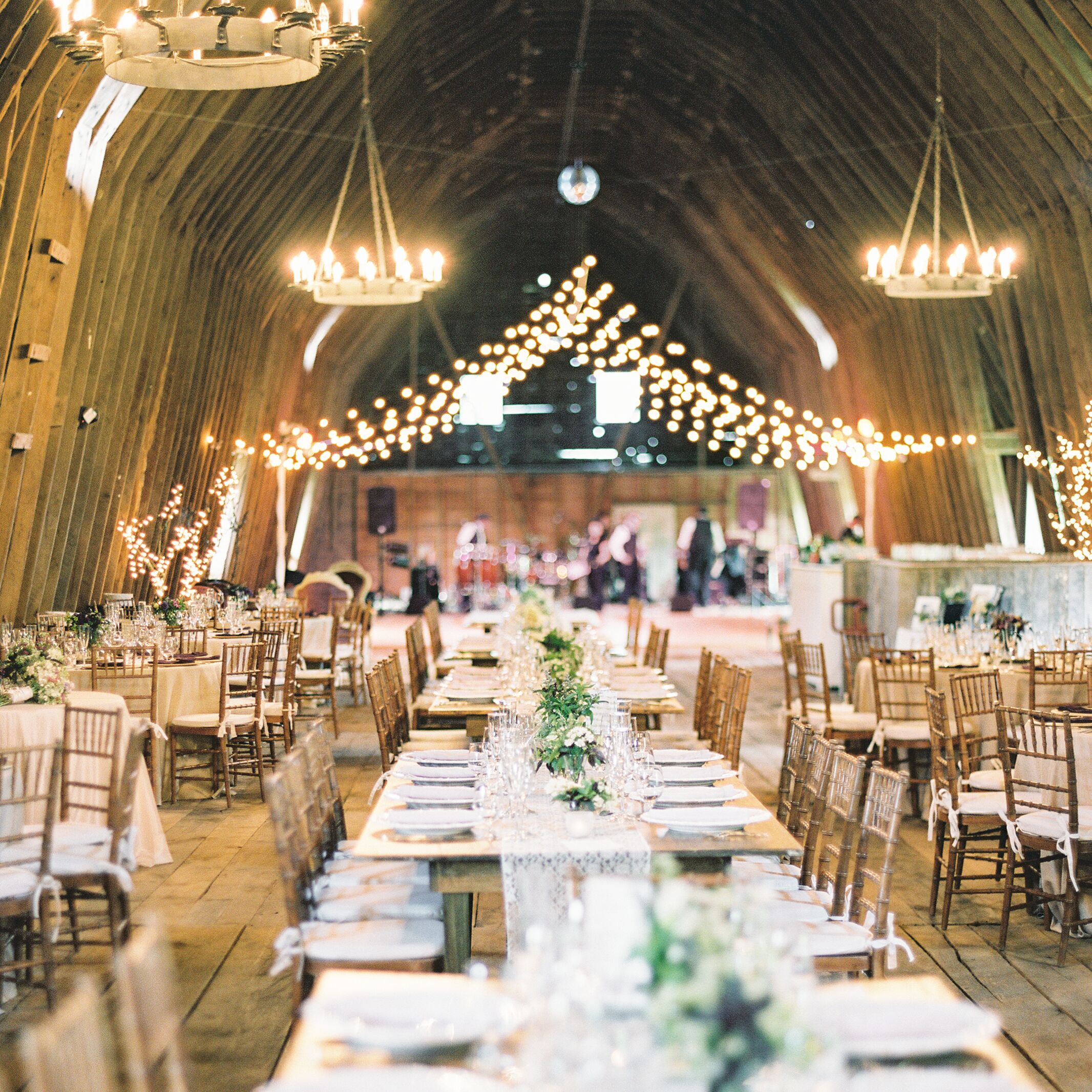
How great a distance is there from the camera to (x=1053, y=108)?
31.3ft

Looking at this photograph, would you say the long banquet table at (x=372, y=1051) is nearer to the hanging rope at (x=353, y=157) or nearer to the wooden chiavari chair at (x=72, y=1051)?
the wooden chiavari chair at (x=72, y=1051)

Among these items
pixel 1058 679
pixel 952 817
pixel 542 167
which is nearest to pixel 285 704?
pixel 952 817

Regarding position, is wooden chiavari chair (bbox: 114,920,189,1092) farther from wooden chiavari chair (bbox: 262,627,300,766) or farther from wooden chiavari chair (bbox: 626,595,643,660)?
wooden chiavari chair (bbox: 626,595,643,660)

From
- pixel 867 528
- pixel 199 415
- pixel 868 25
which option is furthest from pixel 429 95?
pixel 867 528

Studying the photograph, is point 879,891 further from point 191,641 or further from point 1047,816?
point 191,641

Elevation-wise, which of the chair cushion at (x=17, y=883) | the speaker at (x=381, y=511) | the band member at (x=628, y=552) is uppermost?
the speaker at (x=381, y=511)

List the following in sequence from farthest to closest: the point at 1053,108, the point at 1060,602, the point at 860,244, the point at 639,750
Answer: the point at 860,244, the point at 1060,602, the point at 1053,108, the point at 639,750

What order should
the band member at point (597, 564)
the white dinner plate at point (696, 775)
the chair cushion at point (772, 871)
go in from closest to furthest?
the chair cushion at point (772, 871) → the white dinner plate at point (696, 775) → the band member at point (597, 564)

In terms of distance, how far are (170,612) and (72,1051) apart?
8.02m

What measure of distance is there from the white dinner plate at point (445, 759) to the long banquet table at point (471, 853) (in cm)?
99

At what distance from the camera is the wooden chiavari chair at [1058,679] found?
23.9 feet

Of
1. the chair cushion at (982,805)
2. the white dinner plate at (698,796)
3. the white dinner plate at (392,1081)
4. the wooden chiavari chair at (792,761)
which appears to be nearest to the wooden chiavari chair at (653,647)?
the chair cushion at (982,805)

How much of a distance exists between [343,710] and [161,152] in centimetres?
502

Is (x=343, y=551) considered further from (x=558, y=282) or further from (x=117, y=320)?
(x=117, y=320)
